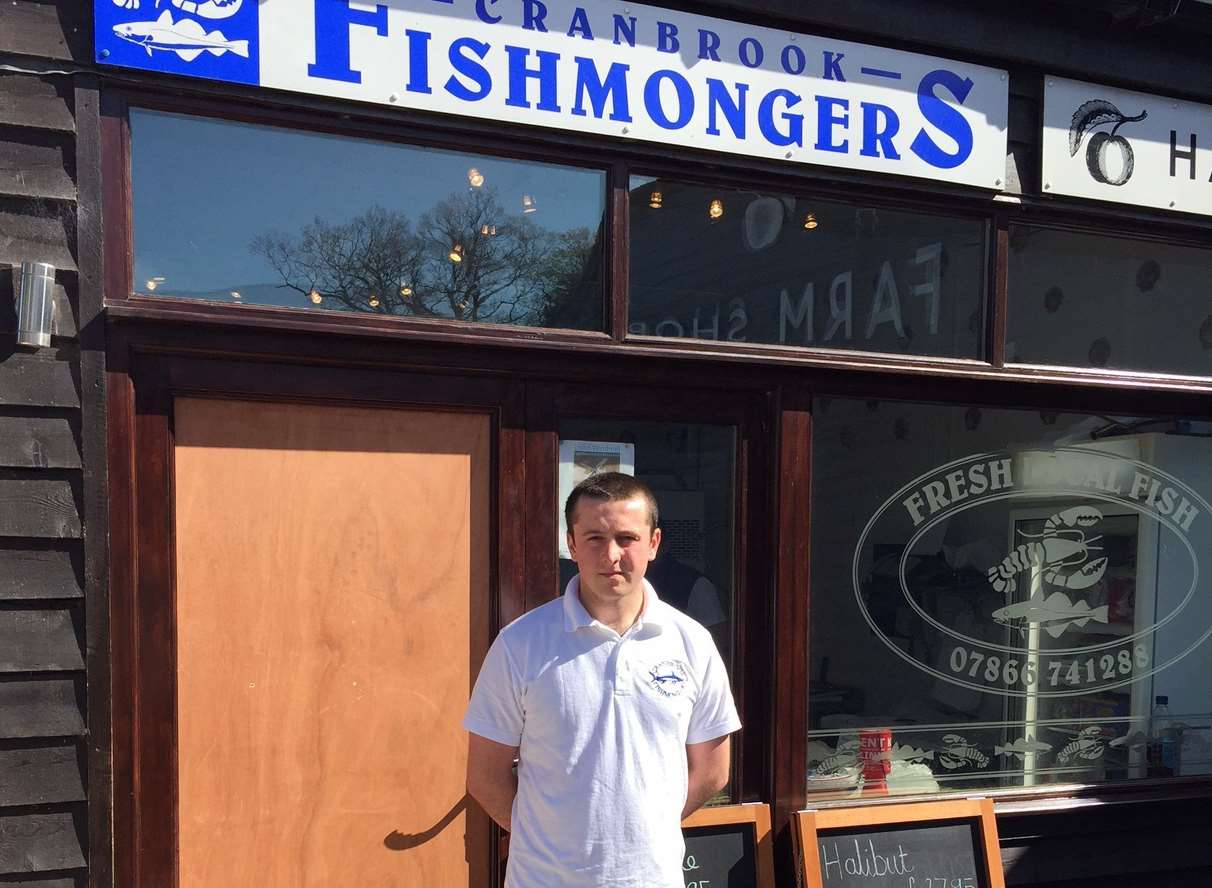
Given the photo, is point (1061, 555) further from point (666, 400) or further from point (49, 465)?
point (49, 465)

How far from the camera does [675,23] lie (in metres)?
3.24

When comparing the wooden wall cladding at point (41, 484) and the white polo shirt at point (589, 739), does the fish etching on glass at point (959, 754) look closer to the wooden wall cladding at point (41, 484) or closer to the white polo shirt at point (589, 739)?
the white polo shirt at point (589, 739)

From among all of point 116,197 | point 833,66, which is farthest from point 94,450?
point 833,66

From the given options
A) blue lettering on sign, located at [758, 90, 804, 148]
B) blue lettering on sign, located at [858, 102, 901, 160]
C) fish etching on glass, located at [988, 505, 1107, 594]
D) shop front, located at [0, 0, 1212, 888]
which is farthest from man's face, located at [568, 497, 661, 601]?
fish etching on glass, located at [988, 505, 1107, 594]

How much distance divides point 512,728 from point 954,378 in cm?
219

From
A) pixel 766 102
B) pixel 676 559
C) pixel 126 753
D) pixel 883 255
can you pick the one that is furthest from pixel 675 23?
pixel 126 753

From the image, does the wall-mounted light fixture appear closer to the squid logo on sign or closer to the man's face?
the man's face

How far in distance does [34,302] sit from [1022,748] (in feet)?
12.2

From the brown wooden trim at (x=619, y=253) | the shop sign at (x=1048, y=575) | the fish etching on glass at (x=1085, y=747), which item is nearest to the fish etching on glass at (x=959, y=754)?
the shop sign at (x=1048, y=575)

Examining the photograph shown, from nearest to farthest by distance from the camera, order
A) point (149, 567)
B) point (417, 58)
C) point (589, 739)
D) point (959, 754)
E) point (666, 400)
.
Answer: point (589, 739) → point (149, 567) → point (417, 58) → point (666, 400) → point (959, 754)

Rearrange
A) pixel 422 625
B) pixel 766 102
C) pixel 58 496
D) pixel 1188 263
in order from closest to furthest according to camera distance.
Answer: pixel 58 496 → pixel 422 625 → pixel 766 102 → pixel 1188 263

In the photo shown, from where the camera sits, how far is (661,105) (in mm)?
3238

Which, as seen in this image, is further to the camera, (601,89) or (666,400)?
Result: (666,400)

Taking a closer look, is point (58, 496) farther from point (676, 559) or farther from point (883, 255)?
point (883, 255)
